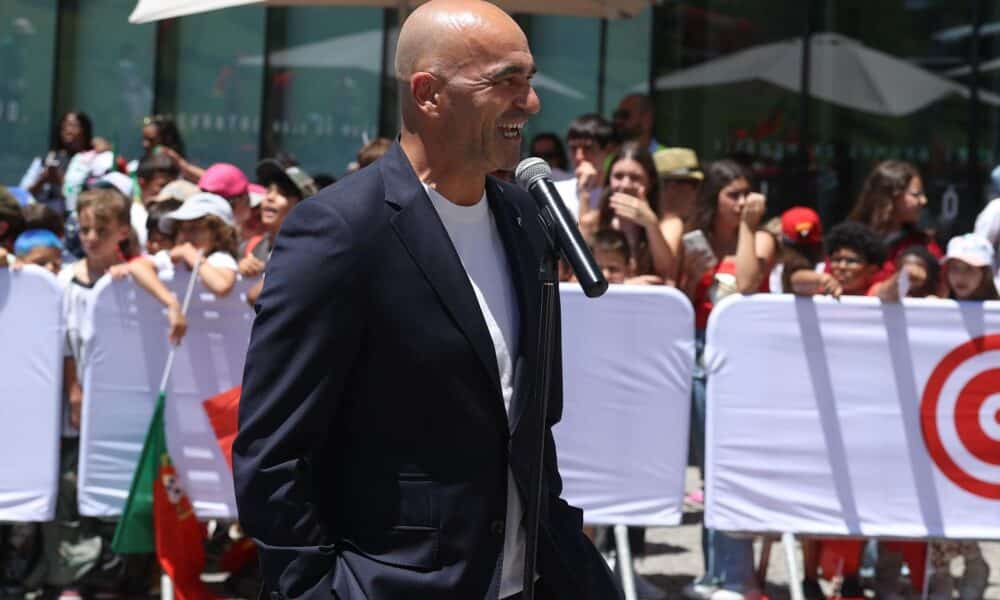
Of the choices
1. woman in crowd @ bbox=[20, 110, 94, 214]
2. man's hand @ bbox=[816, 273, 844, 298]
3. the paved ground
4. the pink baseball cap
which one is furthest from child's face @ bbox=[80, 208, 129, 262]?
woman in crowd @ bbox=[20, 110, 94, 214]

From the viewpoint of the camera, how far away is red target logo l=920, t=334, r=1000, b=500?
6.45 metres

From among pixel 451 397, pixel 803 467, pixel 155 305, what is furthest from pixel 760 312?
pixel 451 397

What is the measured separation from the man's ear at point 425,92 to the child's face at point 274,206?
15.3 ft

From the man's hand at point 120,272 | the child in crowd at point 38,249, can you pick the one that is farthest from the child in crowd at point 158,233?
the man's hand at point 120,272

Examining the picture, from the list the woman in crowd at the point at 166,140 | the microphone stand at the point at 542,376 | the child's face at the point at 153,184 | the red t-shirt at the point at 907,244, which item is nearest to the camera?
the microphone stand at the point at 542,376

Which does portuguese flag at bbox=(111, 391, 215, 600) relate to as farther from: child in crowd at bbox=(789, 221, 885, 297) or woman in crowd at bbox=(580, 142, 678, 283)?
child in crowd at bbox=(789, 221, 885, 297)

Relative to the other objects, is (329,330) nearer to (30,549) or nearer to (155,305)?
(155,305)

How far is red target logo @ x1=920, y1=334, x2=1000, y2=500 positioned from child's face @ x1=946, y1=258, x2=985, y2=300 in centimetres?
42

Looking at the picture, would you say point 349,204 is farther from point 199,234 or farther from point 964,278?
point 964,278

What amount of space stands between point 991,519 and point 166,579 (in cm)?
322

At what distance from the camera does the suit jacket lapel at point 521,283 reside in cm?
315

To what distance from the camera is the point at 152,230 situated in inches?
294

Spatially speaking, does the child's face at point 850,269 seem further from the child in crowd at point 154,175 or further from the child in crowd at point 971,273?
the child in crowd at point 154,175

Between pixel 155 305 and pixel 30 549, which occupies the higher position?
pixel 155 305
